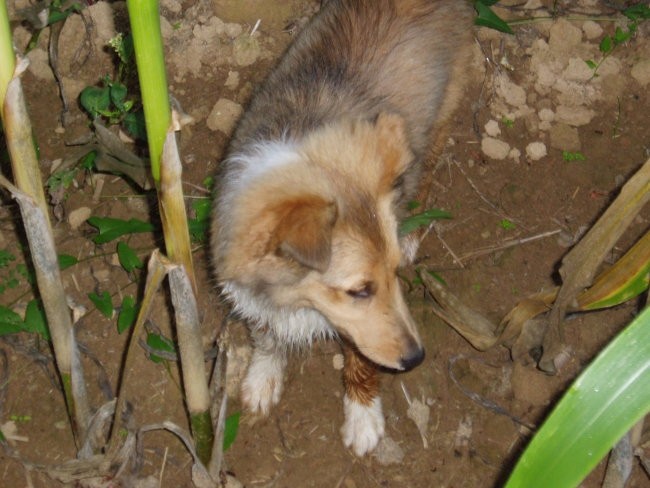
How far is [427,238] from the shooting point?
3.97 m

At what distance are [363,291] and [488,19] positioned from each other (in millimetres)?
2206

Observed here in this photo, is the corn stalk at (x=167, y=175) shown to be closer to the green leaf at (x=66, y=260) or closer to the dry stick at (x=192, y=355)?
the dry stick at (x=192, y=355)

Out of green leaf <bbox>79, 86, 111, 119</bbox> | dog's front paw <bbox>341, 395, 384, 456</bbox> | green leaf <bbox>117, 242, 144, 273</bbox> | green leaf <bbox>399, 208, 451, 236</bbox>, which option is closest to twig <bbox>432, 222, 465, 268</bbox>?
green leaf <bbox>399, 208, 451, 236</bbox>

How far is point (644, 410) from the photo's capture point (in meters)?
1.29

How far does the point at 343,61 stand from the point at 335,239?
42.9 inches

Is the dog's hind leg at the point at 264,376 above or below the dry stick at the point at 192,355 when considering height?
below

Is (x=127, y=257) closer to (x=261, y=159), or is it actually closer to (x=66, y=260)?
(x=66, y=260)

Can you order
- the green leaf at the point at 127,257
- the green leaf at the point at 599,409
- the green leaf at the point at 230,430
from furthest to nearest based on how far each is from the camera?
the green leaf at the point at 127,257
the green leaf at the point at 230,430
the green leaf at the point at 599,409

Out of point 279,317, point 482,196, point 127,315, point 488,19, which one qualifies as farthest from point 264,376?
point 488,19

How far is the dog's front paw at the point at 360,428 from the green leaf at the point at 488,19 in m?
2.29

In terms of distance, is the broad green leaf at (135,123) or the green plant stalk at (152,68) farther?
the broad green leaf at (135,123)

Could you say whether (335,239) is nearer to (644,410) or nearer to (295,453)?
(295,453)

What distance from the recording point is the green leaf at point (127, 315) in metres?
3.34

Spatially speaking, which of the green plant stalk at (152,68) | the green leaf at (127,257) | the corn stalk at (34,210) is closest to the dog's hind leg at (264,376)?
the green leaf at (127,257)
